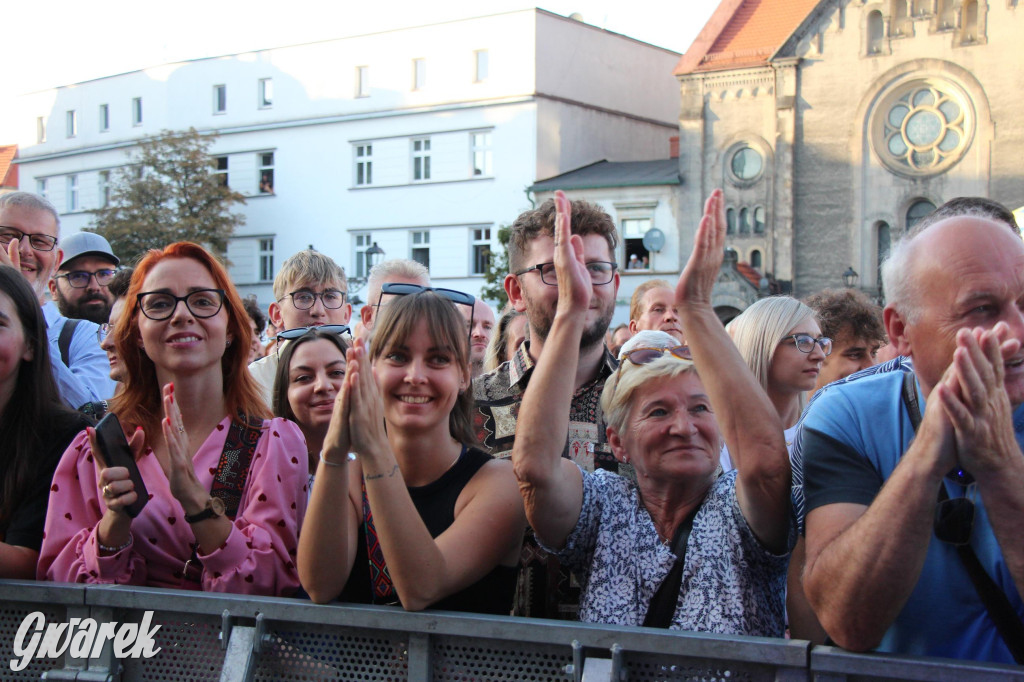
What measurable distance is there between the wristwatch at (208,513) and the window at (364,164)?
132 feet

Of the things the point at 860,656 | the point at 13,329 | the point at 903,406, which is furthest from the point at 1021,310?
the point at 13,329

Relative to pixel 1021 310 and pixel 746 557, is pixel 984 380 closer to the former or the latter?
pixel 1021 310

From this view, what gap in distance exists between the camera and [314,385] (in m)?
4.43

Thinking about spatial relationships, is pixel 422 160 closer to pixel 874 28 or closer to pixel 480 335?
pixel 874 28

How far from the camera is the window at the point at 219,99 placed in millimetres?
47062

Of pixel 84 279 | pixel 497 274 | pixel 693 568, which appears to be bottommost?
pixel 693 568

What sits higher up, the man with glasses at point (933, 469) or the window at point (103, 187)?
the window at point (103, 187)

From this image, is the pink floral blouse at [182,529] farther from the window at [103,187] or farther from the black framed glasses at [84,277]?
the window at [103,187]

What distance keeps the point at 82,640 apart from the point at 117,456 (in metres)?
0.53

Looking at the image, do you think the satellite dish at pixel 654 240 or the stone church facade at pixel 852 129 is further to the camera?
the satellite dish at pixel 654 240

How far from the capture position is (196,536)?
3199 millimetres

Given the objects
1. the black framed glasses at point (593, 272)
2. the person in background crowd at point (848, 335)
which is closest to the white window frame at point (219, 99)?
the person in background crowd at point (848, 335)

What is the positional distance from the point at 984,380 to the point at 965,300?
0.36 m

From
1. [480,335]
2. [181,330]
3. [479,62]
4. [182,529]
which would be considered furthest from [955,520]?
[479,62]
